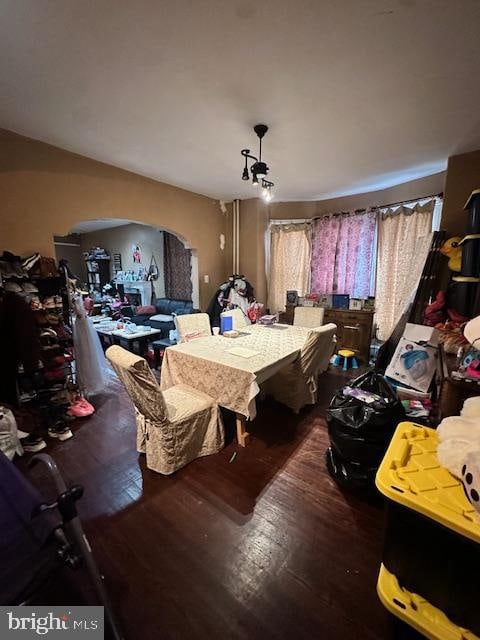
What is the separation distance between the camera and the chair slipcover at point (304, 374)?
2.34m

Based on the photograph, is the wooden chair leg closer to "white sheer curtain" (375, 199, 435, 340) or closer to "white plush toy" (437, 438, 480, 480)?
"white plush toy" (437, 438, 480, 480)

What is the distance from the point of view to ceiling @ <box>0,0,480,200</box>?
1.22 m

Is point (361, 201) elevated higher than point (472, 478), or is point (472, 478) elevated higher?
point (361, 201)

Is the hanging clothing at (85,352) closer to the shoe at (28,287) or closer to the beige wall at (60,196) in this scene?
the shoe at (28,287)

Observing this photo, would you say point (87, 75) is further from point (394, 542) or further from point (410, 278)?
point (410, 278)

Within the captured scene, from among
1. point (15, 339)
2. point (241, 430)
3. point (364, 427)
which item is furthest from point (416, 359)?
point (15, 339)

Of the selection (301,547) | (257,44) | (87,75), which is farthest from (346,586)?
(87,75)

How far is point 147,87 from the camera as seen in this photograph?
1.70 meters

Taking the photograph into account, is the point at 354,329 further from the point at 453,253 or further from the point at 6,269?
the point at 6,269

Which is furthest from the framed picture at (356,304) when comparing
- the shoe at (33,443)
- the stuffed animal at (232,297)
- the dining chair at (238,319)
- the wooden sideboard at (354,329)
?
the shoe at (33,443)

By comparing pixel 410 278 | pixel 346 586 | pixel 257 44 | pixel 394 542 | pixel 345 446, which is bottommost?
pixel 346 586

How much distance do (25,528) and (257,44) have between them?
2.50 metres

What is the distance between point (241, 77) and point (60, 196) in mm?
2054

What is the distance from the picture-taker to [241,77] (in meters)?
1.62
